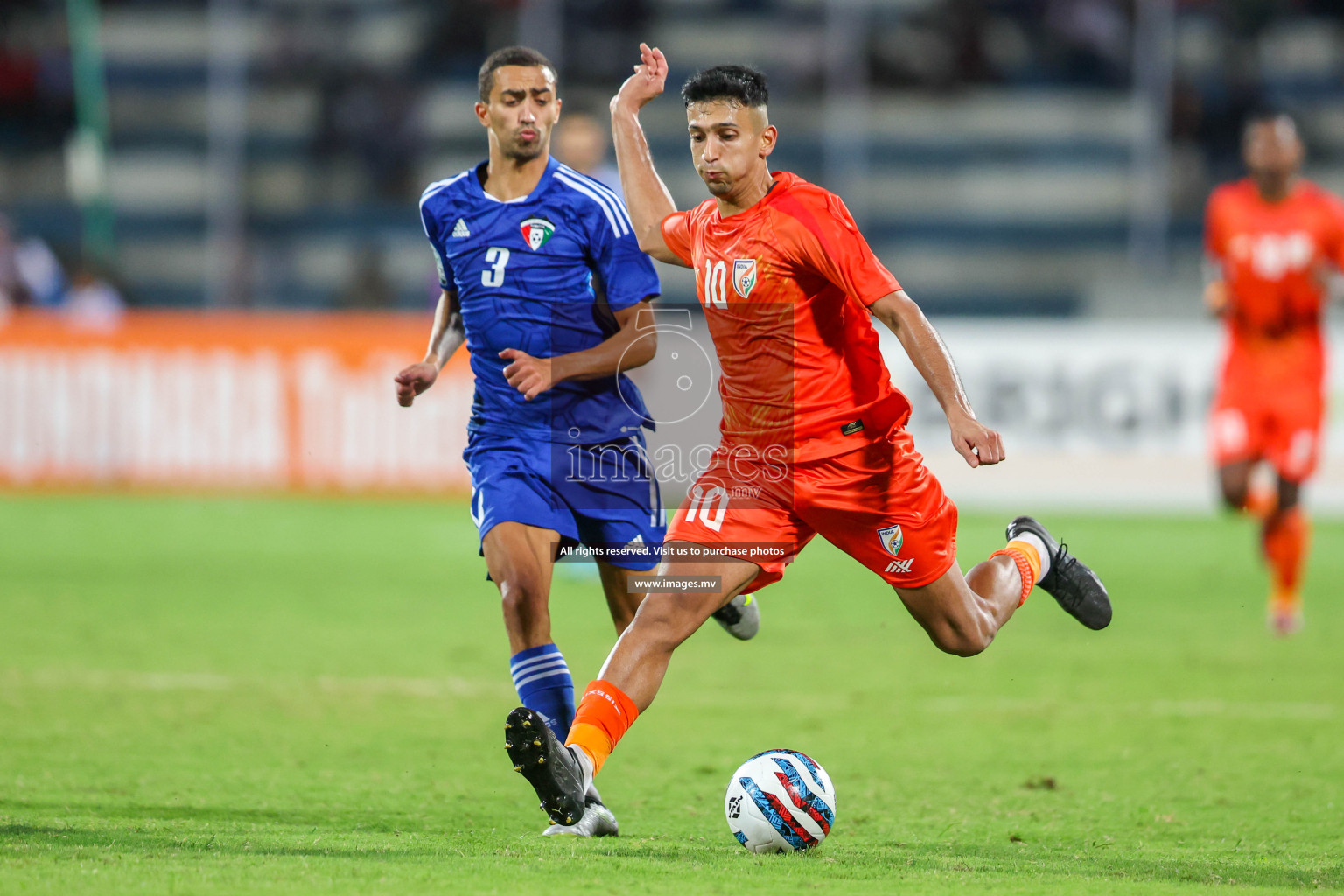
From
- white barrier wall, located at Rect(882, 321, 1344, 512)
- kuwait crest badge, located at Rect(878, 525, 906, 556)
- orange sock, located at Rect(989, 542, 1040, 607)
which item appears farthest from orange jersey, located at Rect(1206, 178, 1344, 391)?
kuwait crest badge, located at Rect(878, 525, 906, 556)

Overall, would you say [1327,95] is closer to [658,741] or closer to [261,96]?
[261,96]

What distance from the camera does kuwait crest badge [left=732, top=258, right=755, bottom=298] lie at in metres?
5.00

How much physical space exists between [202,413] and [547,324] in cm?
1116

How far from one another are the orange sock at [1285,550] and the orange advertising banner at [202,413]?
8.36 meters

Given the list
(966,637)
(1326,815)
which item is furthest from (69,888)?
(1326,815)

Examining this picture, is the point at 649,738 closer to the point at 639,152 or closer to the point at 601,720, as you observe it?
the point at 601,720

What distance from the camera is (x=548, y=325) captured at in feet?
18.8

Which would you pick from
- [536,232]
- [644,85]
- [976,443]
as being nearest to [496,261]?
[536,232]

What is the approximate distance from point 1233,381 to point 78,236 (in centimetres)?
1425

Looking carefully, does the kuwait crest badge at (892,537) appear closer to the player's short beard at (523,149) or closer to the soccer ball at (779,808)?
→ the soccer ball at (779,808)

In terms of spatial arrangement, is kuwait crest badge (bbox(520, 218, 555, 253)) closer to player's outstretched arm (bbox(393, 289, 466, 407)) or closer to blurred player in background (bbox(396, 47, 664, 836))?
blurred player in background (bbox(396, 47, 664, 836))

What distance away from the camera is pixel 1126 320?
16.9 m

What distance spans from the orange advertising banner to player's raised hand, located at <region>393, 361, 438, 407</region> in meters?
10.4

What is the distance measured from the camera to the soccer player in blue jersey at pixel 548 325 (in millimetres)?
5617
